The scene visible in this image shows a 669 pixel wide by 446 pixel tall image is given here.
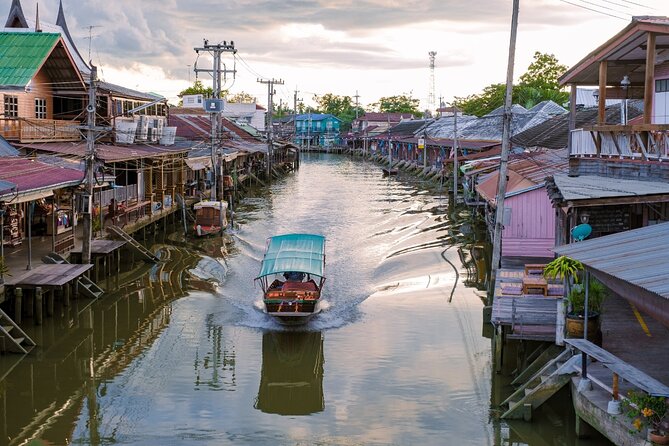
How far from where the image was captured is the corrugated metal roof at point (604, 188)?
17.6 metres

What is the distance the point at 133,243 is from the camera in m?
32.8

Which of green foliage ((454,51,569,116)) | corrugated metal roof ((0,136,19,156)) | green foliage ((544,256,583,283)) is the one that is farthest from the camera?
green foliage ((454,51,569,116))

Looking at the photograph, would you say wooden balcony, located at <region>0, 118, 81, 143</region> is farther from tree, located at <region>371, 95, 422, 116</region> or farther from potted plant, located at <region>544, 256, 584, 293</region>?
tree, located at <region>371, 95, 422, 116</region>

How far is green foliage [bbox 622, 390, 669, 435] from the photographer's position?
11.9 m

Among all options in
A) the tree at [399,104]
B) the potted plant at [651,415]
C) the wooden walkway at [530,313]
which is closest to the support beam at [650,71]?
the wooden walkway at [530,313]

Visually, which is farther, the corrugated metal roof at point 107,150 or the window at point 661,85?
the corrugated metal roof at point 107,150

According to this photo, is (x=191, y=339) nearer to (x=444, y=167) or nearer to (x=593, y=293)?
(x=593, y=293)

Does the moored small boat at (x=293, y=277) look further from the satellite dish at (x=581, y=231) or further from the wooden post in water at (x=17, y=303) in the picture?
the satellite dish at (x=581, y=231)

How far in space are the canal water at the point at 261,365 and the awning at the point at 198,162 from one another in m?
9.75

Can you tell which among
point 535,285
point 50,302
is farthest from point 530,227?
point 50,302

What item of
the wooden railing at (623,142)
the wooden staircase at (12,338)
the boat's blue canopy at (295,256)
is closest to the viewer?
the wooden railing at (623,142)

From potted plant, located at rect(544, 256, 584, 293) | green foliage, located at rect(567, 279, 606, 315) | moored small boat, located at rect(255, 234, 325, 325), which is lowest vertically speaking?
moored small boat, located at rect(255, 234, 325, 325)

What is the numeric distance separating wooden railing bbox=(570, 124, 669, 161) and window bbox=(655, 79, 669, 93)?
204cm

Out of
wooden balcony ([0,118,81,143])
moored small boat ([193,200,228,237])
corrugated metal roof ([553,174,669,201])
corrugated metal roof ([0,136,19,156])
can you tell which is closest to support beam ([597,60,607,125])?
corrugated metal roof ([553,174,669,201])
